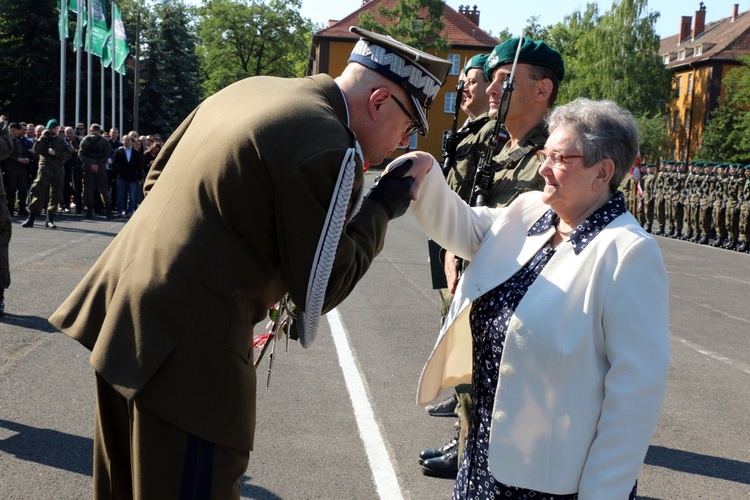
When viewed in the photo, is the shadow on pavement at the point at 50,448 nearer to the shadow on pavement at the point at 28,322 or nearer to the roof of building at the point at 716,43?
the shadow on pavement at the point at 28,322

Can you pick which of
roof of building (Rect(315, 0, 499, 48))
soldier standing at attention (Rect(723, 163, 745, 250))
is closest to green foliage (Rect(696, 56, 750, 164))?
roof of building (Rect(315, 0, 499, 48))

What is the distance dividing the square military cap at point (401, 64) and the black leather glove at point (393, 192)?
20cm

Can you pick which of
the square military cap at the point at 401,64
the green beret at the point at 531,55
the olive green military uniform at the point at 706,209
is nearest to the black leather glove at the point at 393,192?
the square military cap at the point at 401,64

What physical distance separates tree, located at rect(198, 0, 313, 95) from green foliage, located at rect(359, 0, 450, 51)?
9.04 meters

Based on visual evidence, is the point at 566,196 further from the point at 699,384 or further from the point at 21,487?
the point at 699,384

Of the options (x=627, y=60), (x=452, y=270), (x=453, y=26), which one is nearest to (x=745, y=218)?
(x=452, y=270)

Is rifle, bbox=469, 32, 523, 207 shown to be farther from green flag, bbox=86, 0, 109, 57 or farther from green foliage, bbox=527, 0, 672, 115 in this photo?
green foliage, bbox=527, 0, 672, 115

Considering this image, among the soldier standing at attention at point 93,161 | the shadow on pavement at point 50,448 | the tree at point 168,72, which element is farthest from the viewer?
the tree at point 168,72

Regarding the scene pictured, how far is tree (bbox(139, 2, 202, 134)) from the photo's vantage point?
48156 millimetres

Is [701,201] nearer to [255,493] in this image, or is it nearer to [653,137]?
[255,493]

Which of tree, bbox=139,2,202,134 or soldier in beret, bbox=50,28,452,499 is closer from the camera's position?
soldier in beret, bbox=50,28,452,499

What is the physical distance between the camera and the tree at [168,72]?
48156mm

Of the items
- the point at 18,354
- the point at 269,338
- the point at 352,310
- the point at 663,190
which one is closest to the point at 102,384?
the point at 269,338

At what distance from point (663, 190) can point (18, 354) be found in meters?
24.7
